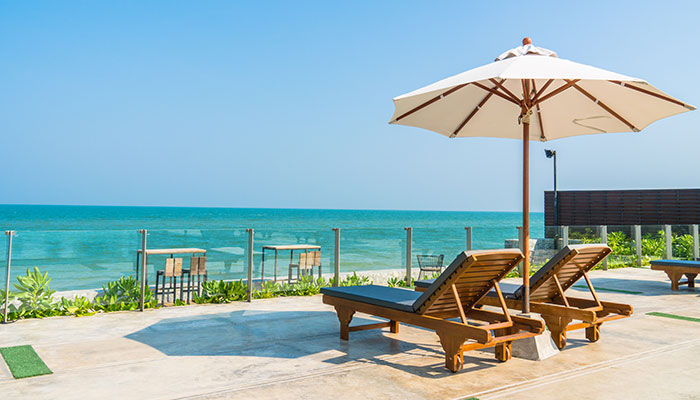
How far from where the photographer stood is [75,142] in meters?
56.8

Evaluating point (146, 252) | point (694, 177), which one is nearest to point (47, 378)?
point (146, 252)

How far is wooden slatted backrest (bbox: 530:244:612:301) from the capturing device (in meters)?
4.87

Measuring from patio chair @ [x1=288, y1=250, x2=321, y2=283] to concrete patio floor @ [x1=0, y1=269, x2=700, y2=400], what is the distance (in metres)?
1.75

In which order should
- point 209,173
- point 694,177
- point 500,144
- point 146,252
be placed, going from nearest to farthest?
1. point 146,252
2. point 694,177
3. point 500,144
4. point 209,173

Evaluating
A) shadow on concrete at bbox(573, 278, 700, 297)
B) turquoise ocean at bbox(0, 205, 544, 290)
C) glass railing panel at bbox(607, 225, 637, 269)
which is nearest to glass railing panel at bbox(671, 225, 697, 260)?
glass railing panel at bbox(607, 225, 637, 269)

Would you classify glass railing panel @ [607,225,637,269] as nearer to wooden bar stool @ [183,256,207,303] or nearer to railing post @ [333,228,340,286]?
railing post @ [333,228,340,286]

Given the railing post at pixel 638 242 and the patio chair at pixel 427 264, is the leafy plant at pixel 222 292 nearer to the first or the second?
the patio chair at pixel 427 264

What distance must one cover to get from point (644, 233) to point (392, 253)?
8.75m

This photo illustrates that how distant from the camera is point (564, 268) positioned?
502 cm

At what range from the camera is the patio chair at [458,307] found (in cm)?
391

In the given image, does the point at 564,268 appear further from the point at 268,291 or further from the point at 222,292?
the point at 222,292

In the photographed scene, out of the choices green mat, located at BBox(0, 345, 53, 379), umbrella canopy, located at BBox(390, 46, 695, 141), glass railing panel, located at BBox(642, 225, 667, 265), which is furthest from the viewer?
glass railing panel, located at BBox(642, 225, 667, 265)

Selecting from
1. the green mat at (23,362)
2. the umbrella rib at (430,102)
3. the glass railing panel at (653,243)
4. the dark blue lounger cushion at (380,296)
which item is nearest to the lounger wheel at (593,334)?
the dark blue lounger cushion at (380,296)

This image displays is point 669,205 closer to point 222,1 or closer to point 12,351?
point 222,1
